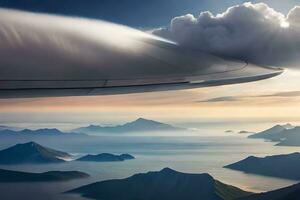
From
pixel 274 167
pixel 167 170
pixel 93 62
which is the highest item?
pixel 167 170

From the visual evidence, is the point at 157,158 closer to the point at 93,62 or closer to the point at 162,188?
the point at 162,188

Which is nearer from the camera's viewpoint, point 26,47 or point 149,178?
point 26,47

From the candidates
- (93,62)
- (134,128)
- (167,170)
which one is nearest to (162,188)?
(167,170)

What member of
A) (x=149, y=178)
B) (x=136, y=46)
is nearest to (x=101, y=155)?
(x=149, y=178)

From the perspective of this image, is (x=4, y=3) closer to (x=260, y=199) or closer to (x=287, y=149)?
(x=260, y=199)

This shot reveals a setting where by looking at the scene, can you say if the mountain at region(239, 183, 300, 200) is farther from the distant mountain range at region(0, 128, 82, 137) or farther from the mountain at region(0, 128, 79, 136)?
the mountain at region(0, 128, 79, 136)

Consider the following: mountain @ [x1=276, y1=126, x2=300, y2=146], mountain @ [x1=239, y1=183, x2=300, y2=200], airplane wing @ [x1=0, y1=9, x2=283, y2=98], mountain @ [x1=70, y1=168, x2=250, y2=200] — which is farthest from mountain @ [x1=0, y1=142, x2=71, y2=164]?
airplane wing @ [x1=0, y1=9, x2=283, y2=98]
